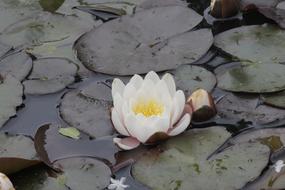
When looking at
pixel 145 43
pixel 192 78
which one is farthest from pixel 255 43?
pixel 145 43

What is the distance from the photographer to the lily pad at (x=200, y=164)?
2.18 m

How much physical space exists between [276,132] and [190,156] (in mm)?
364

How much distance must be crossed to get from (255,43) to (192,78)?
412 millimetres

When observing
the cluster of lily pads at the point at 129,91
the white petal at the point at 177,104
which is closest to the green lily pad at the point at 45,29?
the cluster of lily pads at the point at 129,91

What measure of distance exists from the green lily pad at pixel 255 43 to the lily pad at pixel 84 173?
3.03 ft

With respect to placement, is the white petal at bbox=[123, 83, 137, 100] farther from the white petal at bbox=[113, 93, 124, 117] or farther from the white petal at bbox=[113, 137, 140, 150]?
the white petal at bbox=[113, 137, 140, 150]

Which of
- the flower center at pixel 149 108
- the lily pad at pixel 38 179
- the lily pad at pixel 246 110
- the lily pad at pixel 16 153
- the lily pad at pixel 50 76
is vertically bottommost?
the lily pad at pixel 38 179

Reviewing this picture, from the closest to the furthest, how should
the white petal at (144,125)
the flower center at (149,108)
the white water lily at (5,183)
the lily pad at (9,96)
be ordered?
1. the white water lily at (5,183)
2. the white petal at (144,125)
3. the flower center at (149,108)
4. the lily pad at (9,96)

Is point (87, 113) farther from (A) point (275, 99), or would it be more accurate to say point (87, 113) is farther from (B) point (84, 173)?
(A) point (275, 99)

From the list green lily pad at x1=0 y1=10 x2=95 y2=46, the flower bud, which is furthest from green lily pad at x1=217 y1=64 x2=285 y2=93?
green lily pad at x1=0 y1=10 x2=95 y2=46

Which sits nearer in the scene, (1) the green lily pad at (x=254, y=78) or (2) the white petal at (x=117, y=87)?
(2) the white petal at (x=117, y=87)

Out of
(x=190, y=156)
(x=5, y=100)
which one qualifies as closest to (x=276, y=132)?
(x=190, y=156)

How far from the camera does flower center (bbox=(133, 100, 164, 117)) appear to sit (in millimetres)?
2408

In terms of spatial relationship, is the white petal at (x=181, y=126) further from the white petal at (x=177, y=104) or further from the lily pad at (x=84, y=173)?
the lily pad at (x=84, y=173)
